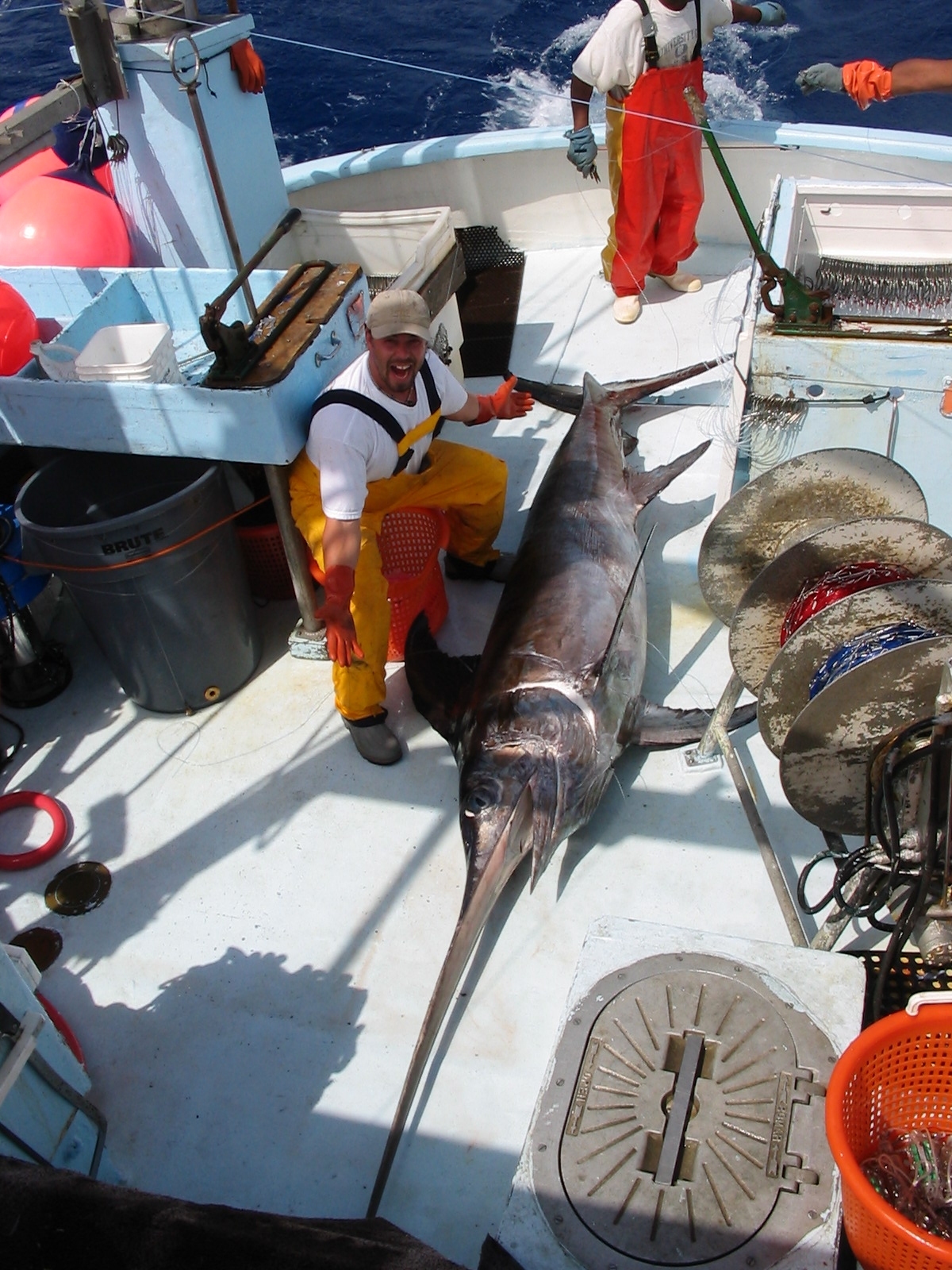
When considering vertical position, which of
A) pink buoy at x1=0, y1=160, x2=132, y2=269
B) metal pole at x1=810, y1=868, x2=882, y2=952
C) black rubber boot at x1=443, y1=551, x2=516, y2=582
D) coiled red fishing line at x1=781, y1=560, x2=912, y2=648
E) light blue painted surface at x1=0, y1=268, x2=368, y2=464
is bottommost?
black rubber boot at x1=443, y1=551, x2=516, y2=582

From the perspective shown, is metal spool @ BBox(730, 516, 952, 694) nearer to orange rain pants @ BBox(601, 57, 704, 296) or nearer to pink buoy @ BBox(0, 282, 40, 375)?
pink buoy @ BBox(0, 282, 40, 375)

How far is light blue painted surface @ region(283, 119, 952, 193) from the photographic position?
4.93m

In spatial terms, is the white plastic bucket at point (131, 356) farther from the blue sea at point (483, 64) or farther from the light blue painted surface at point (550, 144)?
the blue sea at point (483, 64)

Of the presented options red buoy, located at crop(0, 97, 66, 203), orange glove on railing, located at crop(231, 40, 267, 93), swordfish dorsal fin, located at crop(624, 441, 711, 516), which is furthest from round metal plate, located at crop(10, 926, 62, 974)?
red buoy, located at crop(0, 97, 66, 203)

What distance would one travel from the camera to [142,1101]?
8.07 feet

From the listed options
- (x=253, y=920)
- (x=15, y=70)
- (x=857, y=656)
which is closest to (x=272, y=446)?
(x=253, y=920)

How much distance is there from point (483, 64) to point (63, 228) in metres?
10.5

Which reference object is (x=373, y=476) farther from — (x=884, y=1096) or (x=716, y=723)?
(x=884, y=1096)

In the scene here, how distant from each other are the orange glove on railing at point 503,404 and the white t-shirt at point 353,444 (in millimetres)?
447

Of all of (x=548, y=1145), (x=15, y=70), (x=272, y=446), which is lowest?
(x=548, y=1145)

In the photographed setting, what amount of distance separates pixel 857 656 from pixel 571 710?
1.01 metres

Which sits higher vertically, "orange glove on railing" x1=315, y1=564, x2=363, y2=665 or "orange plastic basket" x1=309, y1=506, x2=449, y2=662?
"orange glove on railing" x1=315, y1=564, x2=363, y2=665

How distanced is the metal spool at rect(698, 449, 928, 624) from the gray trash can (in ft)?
5.35

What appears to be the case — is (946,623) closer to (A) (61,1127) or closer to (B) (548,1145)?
(B) (548,1145)
